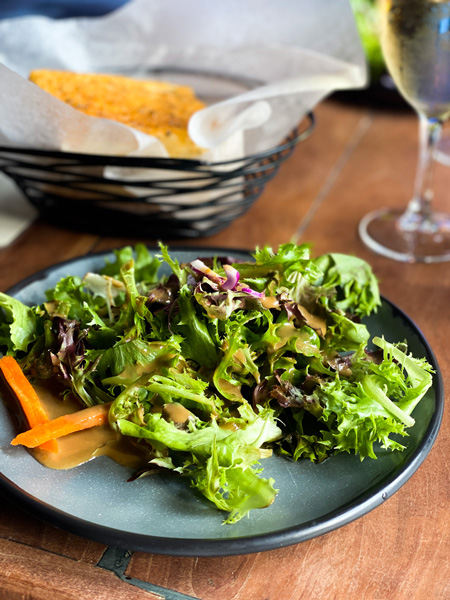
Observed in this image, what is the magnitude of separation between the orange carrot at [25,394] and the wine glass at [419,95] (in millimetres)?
972

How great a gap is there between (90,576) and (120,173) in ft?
3.03

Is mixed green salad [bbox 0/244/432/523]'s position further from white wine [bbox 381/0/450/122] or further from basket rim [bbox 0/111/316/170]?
white wine [bbox 381/0/450/122]

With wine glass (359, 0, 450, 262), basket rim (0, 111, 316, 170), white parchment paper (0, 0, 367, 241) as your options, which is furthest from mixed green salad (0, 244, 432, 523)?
wine glass (359, 0, 450, 262)

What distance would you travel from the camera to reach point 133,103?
166 centimetres

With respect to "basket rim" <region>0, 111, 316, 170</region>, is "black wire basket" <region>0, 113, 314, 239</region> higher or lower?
lower

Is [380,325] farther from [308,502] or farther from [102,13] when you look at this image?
[102,13]

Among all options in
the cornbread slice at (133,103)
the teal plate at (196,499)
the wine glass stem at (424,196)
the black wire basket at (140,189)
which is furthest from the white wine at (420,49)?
the teal plate at (196,499)

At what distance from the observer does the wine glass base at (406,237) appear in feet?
5.33

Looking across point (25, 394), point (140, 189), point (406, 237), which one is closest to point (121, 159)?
point (140, 189)

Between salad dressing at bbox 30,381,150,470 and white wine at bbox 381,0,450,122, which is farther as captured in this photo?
white wine at bbox 381,0,450,122

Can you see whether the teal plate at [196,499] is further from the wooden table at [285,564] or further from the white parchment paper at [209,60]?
the white parchment paper at [209,60]

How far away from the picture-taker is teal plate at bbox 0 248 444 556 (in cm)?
77

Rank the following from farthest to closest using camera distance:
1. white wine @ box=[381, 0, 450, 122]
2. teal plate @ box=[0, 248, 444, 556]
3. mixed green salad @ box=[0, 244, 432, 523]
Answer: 1. white wine @ box=[381, 0, 450, 122]
2. mixed green salad @ box=[0, 244, 432, 523]
3. teal plate @ box=[0, 248, 444, 556]

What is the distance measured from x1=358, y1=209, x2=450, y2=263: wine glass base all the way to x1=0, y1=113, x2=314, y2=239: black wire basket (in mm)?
316
